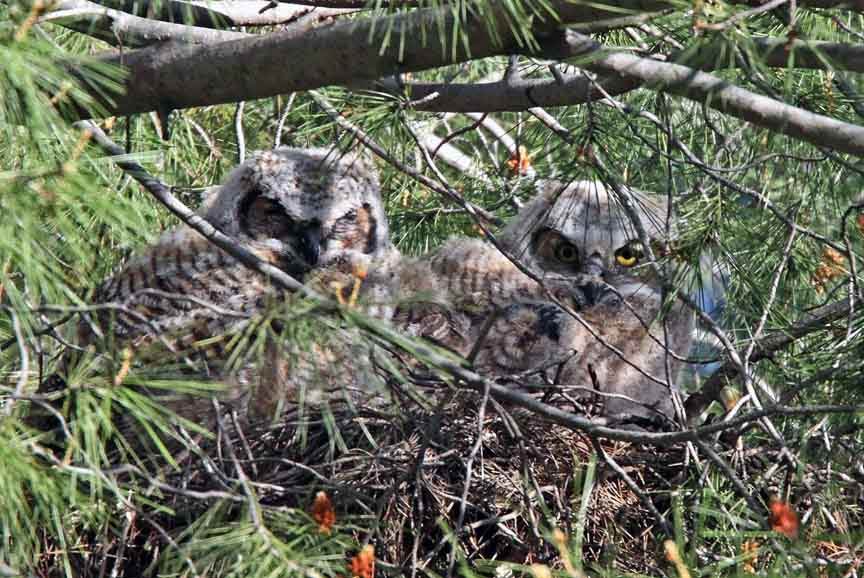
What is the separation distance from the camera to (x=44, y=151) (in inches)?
97.0

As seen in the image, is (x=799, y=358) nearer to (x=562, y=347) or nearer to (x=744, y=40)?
(x=562, y=347)

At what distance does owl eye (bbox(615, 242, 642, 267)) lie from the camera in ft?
14.0

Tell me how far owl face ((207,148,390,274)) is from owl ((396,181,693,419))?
0.23 metres

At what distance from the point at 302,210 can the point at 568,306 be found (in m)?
0.88

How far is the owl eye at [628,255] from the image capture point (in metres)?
4.26

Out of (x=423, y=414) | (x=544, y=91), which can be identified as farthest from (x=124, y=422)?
(x=544, y=91)

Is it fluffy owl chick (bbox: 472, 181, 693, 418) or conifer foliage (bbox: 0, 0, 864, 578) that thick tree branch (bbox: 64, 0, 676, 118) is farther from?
fluffy owl chick (bbox: 472, 181, 693, 418)

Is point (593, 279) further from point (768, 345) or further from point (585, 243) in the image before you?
point (768, 345)

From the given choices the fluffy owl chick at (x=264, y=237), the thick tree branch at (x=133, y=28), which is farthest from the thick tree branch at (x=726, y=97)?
the fluffy owl chick at (x=264, y=237)

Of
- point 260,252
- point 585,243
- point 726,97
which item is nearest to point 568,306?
point 585,243

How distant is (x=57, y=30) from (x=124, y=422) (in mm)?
1678

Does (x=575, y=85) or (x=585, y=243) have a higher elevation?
(x=575, y=85)

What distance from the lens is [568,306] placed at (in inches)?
156

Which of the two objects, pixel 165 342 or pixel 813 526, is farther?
pixel 813 526
